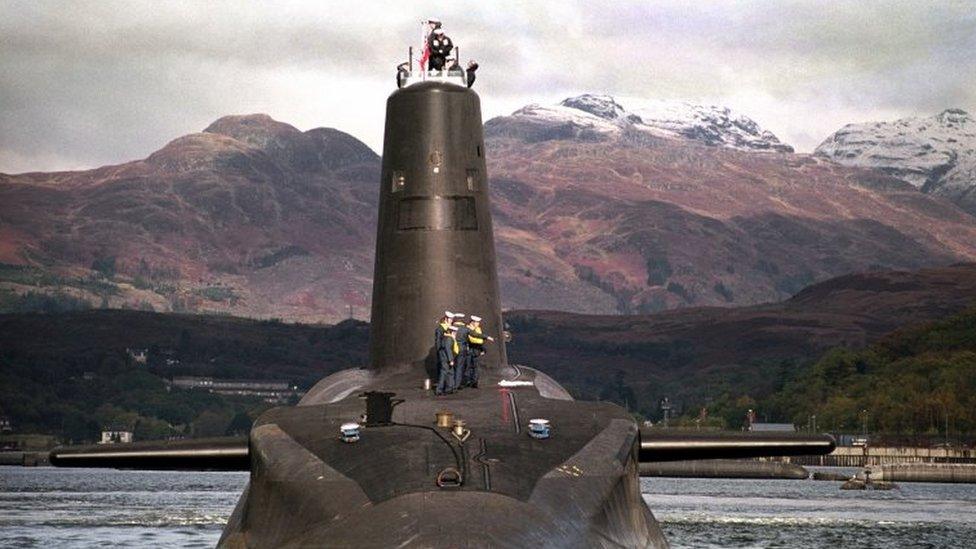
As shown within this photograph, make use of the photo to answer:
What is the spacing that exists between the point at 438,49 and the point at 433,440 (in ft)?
55.4

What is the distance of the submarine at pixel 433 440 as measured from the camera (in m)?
21.8

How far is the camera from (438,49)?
131ft

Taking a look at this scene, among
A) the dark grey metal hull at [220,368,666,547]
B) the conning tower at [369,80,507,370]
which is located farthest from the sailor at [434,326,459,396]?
the conning tower at [369,80,507,370]

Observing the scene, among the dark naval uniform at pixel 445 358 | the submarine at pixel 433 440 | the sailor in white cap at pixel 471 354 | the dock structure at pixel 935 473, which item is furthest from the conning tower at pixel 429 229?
the dock structure at pixel 935 473

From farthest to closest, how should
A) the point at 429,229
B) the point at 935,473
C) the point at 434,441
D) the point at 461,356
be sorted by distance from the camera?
1. the point at 935,473
2. the point at 429,229
3. the point at 461,356
4. the point at 434,441

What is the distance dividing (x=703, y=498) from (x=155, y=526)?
6729 centimetres

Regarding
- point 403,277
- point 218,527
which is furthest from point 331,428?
point 218,527

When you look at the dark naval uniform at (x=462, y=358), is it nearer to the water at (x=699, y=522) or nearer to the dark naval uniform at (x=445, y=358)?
the dark naval uniform at (x=445, y=358)

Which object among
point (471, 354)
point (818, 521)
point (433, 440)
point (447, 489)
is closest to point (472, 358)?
point (471, 354)

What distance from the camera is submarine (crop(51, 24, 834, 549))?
21766mm

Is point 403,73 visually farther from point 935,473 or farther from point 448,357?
point 935,473

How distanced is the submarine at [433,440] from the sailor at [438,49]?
204mm

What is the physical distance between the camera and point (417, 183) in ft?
126

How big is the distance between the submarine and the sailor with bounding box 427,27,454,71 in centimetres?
20
